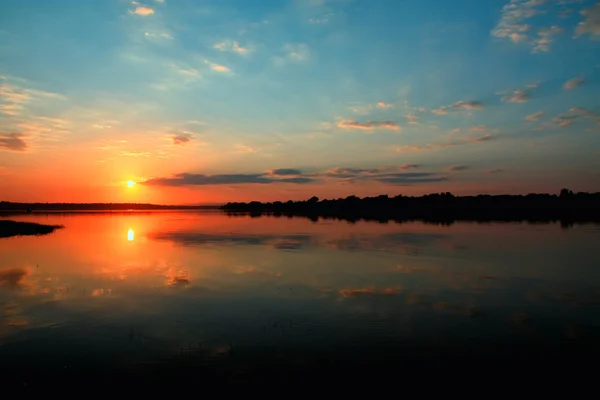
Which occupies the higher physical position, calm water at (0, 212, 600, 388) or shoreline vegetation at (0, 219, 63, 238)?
shoreline vegetation at (0, 219, 63, 238)

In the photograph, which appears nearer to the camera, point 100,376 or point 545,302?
point 100,376

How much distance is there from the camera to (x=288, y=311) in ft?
69.0

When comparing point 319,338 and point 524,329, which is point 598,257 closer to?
point 524,329

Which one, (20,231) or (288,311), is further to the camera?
(20,231)

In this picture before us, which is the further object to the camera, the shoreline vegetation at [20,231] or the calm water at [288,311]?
the shoreline vegetation at [20,231]

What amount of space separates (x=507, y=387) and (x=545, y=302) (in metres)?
12.5

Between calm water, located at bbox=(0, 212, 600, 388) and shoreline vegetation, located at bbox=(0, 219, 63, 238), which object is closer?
calm water, located at bbox=(0, 212, 600, 388)

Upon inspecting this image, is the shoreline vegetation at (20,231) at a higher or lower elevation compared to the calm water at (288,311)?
higher

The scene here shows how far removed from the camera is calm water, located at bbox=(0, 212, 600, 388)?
48.4ft

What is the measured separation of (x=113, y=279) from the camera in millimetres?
30781

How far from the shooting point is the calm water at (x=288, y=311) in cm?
1475

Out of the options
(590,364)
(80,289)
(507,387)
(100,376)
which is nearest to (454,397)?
(507,387)

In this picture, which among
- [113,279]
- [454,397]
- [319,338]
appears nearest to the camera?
[454,397]

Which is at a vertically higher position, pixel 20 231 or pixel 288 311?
pixel 20 231
